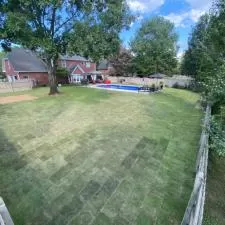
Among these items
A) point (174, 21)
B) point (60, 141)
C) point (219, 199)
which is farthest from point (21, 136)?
point (174, 21)

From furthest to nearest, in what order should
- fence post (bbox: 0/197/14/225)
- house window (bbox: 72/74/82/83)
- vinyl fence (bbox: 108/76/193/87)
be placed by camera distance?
house window (bbox: 72/74/82/83), vinyl fence (bbox: 108/76/193/87), fence post (bbox: 0/197/14/225)

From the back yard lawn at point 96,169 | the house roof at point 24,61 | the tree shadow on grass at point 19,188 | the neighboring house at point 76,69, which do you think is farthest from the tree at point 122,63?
the tree shadow on grass at point 19,188

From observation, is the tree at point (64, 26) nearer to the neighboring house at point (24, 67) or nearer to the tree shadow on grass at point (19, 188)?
the neighboring house at point (24, 67)

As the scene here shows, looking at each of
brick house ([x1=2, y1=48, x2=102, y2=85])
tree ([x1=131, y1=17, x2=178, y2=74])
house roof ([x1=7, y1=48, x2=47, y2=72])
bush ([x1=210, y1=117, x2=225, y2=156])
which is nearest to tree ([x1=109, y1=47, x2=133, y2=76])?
tree ([x1=131, y1=17, x2=178, y2=74])

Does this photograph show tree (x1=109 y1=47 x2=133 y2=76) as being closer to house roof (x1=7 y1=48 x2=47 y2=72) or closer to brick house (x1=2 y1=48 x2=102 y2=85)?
brick house (x1=2 y1=48 x2=102 y2=85)

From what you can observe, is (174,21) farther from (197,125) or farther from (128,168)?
(128,168)

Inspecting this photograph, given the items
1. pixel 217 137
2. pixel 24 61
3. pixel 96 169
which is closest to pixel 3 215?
pixel 96 169
